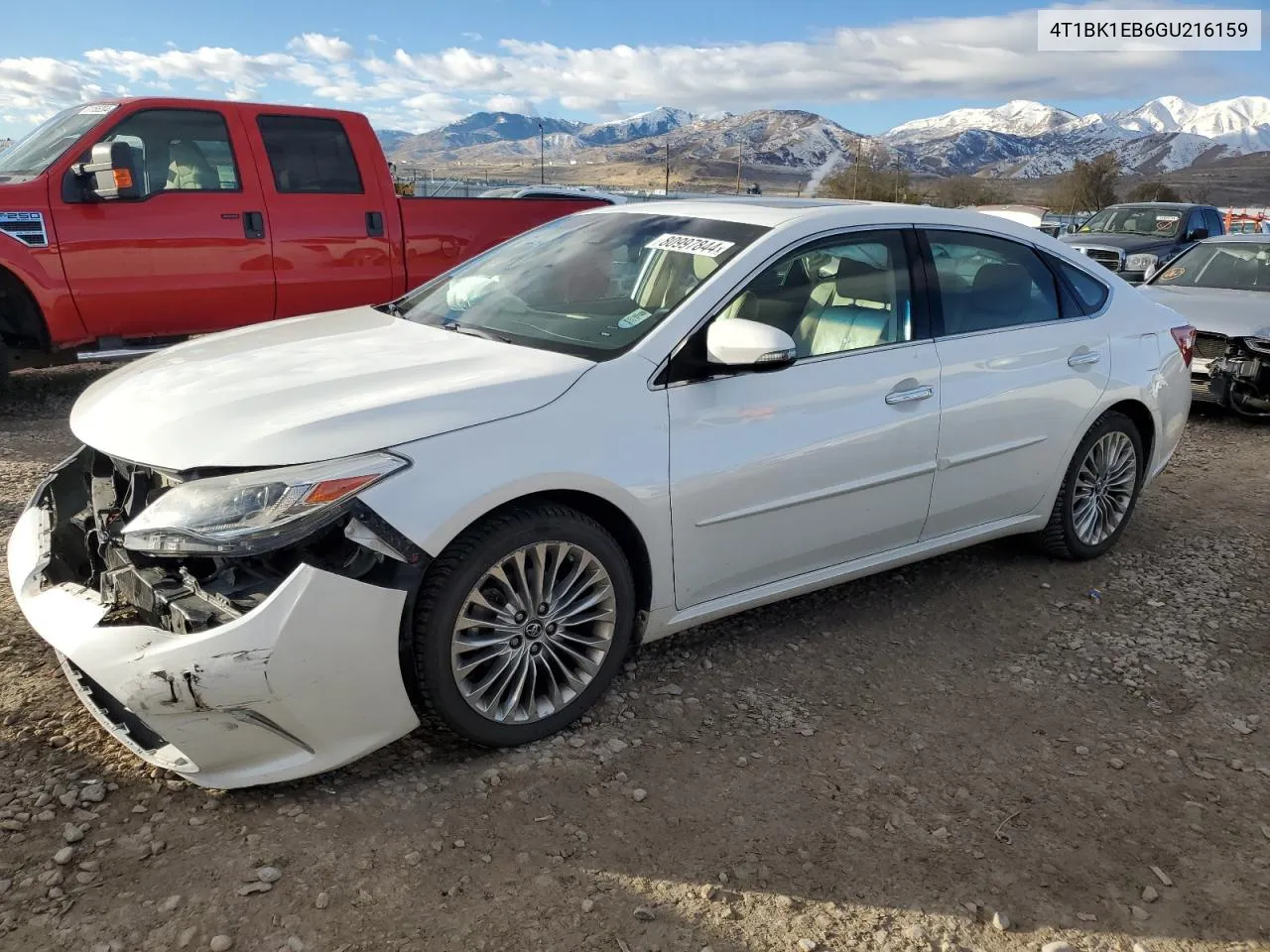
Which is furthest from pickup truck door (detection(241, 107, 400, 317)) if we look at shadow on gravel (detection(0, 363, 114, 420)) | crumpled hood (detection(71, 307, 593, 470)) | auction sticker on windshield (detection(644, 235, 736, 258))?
auction sticker on windshield (detection(644, 235, 736, 258))

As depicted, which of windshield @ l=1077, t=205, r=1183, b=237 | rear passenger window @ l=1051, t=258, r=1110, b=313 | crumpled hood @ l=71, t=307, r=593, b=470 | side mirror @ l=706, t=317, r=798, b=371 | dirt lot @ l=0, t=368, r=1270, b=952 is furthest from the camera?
windshield @ l=1077, t=205, r=1183, b=237

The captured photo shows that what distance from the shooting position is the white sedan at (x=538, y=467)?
2574 mm

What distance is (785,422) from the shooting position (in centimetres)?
337

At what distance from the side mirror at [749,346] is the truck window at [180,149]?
16.4ft

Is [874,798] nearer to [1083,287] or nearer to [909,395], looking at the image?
[909,395]

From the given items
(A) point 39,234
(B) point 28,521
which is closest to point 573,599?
(B) point 28,521

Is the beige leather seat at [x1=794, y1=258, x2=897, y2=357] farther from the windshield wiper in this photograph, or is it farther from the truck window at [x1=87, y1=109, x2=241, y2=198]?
the truck window at [x1=87, y1=109, x2=241, y2=198]

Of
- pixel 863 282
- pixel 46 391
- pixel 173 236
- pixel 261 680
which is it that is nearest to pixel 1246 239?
pixel 863 282

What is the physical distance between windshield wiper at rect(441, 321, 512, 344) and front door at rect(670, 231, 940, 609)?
65 centimetres

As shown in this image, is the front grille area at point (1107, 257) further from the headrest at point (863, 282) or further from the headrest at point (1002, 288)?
the headrest at point (863, 282)

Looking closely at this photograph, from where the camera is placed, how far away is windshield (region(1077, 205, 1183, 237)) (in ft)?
50.7

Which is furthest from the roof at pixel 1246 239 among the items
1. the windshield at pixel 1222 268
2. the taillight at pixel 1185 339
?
the taillight at pixel 1185 339

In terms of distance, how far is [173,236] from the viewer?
662cm

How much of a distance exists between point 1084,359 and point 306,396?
10.9 ft
